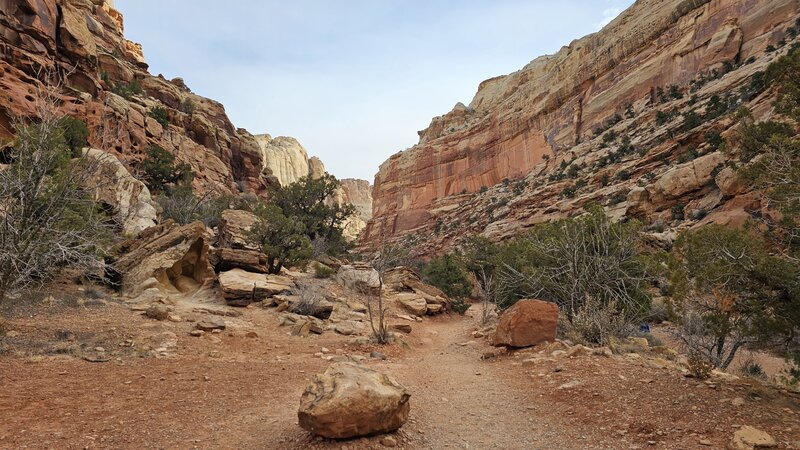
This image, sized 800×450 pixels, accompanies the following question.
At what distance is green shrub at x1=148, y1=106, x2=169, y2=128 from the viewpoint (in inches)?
1299

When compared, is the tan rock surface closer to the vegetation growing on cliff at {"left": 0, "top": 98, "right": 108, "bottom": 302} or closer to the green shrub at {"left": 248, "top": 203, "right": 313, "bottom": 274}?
the green shrub at {"left": 248, "top": 203, "right": 313, "bottom": 274}

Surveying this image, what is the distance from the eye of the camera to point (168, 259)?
456 inches

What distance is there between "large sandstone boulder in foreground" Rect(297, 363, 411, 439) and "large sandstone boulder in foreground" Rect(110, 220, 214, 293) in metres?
9.29

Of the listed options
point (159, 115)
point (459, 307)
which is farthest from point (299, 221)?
point (159, 115)

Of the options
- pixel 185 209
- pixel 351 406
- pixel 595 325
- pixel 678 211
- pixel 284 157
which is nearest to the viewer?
pixel 351 406

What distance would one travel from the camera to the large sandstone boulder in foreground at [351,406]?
3.75 meters

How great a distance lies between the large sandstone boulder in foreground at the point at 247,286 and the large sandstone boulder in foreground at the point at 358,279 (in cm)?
359

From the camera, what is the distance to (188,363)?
6.41 meters

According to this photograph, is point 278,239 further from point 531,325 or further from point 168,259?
point 531,325

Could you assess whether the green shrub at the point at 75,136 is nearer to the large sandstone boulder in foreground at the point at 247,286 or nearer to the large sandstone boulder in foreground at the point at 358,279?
the large sandstone boulder in foreground at the point at 247,286

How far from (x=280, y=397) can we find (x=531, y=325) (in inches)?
211

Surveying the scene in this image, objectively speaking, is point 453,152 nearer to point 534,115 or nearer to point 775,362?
point 534,115

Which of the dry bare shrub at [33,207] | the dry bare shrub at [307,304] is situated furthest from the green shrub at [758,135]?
the dry bare shrub at [307,304]

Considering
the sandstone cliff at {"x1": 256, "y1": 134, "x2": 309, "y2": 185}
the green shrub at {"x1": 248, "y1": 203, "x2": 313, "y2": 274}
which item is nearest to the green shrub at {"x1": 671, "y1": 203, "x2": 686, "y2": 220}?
the green shrub at {"x1": 248, "y1": 203, "x2": 313, "y2": 274}
